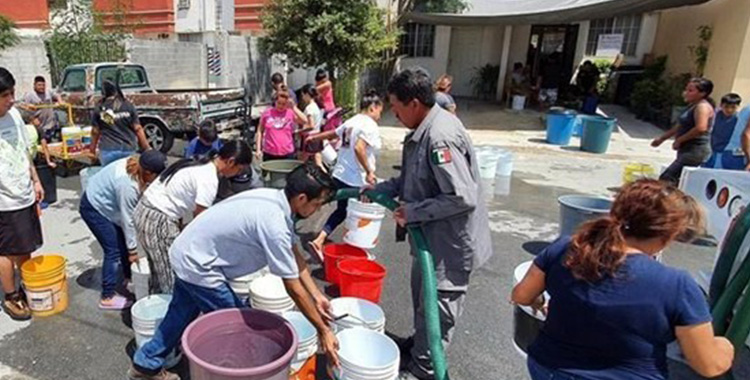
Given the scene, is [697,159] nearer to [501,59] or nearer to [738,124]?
[738,124]

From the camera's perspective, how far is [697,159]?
5.79m

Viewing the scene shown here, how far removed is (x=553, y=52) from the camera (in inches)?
645

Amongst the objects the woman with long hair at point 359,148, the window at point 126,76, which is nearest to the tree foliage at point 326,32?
the window at point 126,76

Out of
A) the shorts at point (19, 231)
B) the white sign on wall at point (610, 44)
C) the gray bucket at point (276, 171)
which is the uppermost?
the white sign on wall at point (610, 44)

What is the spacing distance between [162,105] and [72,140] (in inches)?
66.2

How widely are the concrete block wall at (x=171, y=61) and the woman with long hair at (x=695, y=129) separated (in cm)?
1331

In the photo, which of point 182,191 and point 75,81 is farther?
point 75,81

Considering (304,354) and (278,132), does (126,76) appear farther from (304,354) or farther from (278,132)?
(304,354)

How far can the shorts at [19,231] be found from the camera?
3.32 meters

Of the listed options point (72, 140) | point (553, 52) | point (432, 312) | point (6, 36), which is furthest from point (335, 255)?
point (553, 52)

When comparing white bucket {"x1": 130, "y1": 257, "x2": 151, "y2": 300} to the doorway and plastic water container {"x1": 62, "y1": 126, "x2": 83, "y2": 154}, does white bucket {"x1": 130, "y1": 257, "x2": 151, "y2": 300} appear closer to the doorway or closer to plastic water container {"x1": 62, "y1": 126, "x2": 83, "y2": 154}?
plastic water container {"x1": 62, "y1": 126, "x2": 83, "y2": 154}

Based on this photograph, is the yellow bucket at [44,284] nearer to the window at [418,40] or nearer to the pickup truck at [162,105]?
the pickup truck at [162,105]

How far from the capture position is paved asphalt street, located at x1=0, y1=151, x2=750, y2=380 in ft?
10.2

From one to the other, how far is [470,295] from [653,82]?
40.0ft
